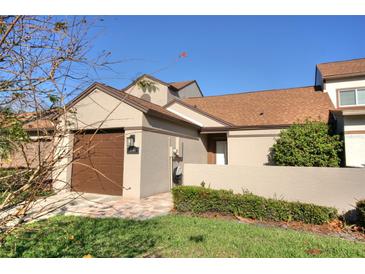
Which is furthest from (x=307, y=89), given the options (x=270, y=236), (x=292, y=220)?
(x=270, y=236)

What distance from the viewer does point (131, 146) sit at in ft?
32.7

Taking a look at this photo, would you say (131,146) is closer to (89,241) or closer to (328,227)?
(89,241)

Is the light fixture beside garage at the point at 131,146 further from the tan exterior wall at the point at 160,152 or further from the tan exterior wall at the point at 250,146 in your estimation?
the tan exterior wall at the point at 250,146

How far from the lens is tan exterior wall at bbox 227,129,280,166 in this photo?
1410 centimetres

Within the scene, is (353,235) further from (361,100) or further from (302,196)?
(361,100)

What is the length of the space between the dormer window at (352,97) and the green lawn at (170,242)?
13.3m

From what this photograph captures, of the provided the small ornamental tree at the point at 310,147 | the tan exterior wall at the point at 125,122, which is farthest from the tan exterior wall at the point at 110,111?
the small ornamental tree at the point at 310,147

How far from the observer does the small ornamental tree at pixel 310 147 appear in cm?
1054

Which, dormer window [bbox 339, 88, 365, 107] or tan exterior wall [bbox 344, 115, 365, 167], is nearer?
tan exterior wall [bbox 344, 115, 365, 167]

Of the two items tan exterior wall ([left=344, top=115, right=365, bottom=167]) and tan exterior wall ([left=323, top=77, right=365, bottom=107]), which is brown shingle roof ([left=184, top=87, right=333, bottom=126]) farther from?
tan exterior wall ([left=344, top=115, right=365, bottom=167])

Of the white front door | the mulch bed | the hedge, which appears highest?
the white front door

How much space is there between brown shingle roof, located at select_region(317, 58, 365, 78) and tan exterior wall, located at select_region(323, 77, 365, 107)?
0.47 meters

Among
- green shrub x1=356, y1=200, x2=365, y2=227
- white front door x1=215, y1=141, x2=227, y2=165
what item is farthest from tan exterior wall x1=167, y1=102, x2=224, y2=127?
green shrub x1=356, y1=200, x2=365, y2=227

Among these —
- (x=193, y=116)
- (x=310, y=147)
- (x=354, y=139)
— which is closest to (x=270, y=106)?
(x=193, y=116)
